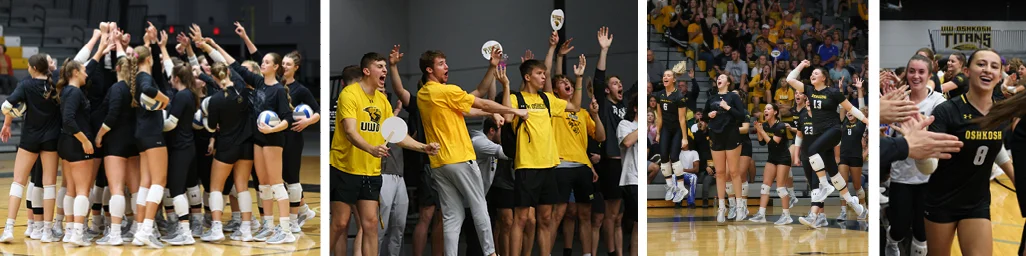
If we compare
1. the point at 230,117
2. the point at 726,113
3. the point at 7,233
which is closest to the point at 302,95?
the point at 230,117

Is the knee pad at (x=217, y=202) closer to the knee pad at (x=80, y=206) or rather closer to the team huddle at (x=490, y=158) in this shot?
the knee pad at (x=80, y=206)

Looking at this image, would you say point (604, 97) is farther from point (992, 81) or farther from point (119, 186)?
point (119, 186)

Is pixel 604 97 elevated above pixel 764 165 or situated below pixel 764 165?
above

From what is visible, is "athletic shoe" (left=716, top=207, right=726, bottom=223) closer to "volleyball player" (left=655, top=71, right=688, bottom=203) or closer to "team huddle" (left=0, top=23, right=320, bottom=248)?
"volleyball player" (left=655, top=71, right=688, bottom=203)

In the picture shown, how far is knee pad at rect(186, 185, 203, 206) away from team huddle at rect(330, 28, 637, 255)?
3.33 ft

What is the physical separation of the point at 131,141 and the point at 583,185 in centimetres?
251

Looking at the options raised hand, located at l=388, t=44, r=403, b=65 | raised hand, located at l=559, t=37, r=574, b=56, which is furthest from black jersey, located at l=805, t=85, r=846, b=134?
raised hand, located at l=388, t=44, r=403, b=65

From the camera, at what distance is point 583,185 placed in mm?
5938

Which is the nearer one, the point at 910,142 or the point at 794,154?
the point at 910,142

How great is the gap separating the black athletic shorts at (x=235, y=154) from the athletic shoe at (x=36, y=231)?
997 mm

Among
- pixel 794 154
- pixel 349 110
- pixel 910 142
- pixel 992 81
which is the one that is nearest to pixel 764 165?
pixel 794 154

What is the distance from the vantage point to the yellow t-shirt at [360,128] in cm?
534

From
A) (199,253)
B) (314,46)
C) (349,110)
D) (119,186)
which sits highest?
(314,46)

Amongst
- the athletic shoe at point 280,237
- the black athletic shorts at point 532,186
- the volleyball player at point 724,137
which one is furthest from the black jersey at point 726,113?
the athletic shoe at point 280,237
